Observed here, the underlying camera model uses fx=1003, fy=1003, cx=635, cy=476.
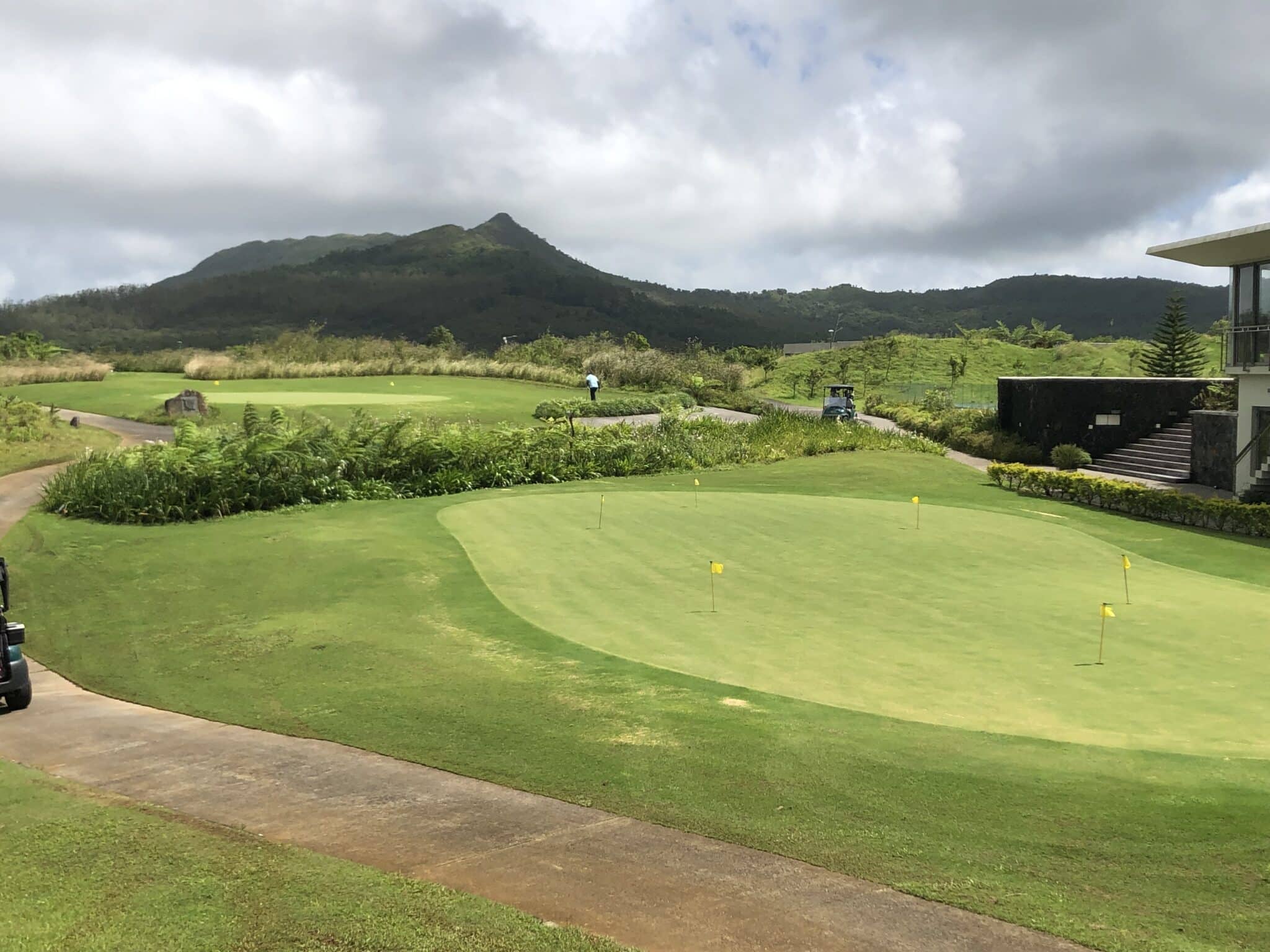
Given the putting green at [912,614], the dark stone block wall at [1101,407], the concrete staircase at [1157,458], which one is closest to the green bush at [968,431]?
the dark stone block wall at [1101,407]

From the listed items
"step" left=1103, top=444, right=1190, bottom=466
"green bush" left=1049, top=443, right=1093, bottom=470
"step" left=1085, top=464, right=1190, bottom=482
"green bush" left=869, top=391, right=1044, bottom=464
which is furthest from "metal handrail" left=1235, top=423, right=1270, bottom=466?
"green bush" left=869, top=391, right=1044, bottom=464

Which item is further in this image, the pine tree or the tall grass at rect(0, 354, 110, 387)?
the pine tree

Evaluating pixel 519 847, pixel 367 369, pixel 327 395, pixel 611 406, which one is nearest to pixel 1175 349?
pixel 611 406

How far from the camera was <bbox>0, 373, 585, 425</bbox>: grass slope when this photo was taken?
3406cm

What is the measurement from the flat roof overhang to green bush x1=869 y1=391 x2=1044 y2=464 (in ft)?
27.7

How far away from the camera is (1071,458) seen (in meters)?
28.8

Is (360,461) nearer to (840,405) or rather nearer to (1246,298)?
(1246,298)

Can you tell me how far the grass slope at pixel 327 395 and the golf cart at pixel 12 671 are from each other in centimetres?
2404

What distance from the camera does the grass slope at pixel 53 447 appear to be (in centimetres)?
2288

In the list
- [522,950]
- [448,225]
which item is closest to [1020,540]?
[522,950]

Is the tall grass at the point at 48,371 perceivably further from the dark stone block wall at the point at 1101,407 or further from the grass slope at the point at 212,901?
the grass slope at the point at 212,901

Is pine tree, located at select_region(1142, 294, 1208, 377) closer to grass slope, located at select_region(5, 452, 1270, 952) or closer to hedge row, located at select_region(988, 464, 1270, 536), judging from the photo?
hedge row, located at select_region(988, 464, 1270, 536)

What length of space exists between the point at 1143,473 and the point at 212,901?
→ 90.9ft

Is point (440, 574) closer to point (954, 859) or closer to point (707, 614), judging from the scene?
point (707, 614)
